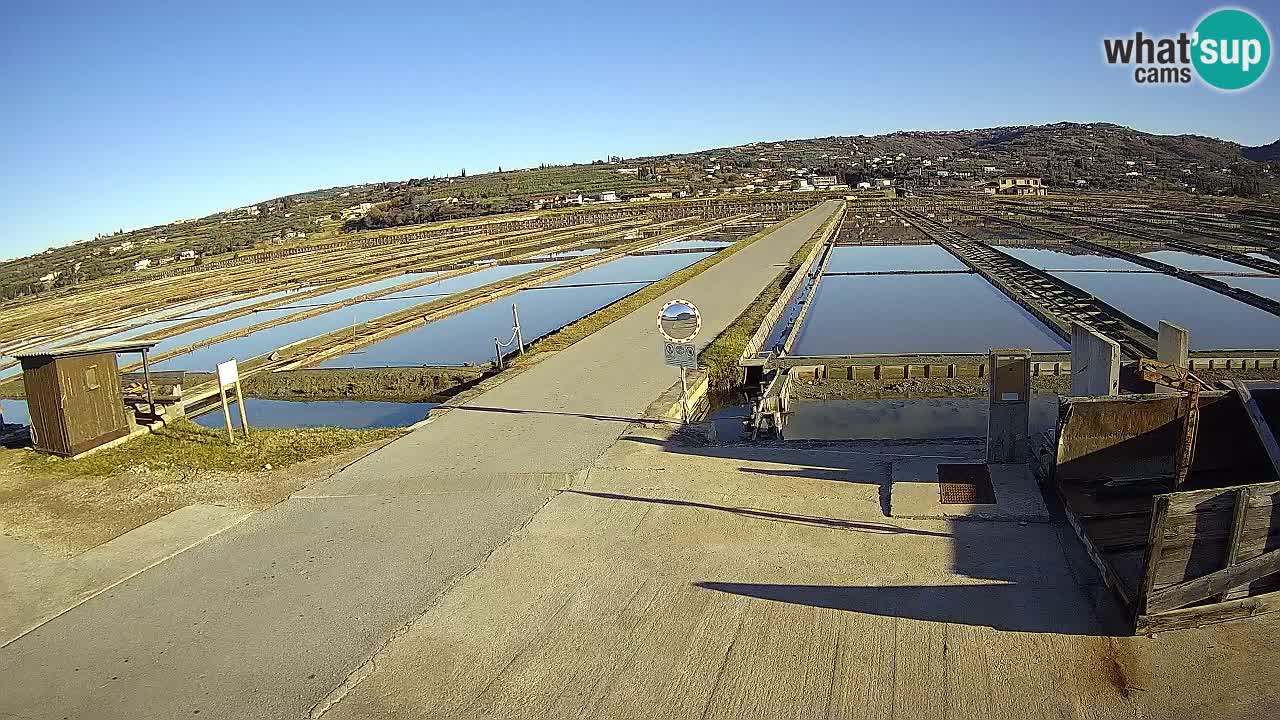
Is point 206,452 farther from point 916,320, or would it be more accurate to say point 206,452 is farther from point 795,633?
point 916,320

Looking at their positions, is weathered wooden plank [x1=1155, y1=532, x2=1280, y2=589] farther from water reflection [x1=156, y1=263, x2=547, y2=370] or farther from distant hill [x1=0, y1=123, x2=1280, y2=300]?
distant hill [x1=0, y1=123, x2=1280, y2=300]

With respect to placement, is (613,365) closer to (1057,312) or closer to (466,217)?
(1057,312)

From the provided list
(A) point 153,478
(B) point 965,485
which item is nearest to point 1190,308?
(B) point 965,485

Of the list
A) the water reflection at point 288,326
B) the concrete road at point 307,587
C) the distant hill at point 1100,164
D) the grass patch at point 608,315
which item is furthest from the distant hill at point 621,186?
the concrete road at point 307,587

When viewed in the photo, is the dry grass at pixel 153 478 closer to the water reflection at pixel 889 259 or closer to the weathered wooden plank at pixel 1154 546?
the weathered wooden plank at pixel 1154 546

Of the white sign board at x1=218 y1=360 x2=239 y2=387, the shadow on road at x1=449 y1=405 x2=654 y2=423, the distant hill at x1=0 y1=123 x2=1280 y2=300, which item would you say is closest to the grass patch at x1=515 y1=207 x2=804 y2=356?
the shadow on road at x1=449 y1=405 x2=654 y2=423

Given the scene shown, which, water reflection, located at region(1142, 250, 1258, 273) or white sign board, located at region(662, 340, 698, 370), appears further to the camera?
water reflection, located at region(1142, 250, 1258, 273)

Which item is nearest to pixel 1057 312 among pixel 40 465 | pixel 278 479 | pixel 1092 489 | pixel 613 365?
pixel 613 365
